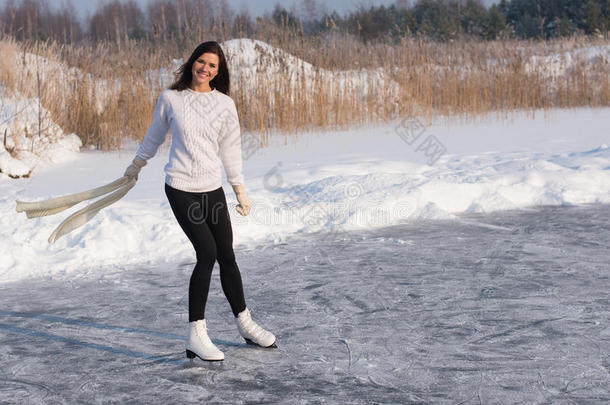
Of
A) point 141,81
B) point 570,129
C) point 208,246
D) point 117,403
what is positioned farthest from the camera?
point 570,129

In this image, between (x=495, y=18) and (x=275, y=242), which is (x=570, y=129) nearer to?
(x=275, y=242)

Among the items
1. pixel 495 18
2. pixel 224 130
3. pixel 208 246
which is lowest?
pixel 208 246

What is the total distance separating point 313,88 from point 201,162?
26.3 feet

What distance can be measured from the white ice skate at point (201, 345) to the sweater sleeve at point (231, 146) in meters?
0.62

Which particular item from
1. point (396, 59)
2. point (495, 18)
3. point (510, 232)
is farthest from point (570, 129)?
point (495, 18)

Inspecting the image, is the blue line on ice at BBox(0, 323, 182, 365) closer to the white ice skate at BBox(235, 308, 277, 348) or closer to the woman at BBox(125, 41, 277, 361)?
the woman at BBox(125, 41, 277, 361)

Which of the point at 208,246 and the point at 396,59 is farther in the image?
the point at 396,59

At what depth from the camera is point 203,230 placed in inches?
117

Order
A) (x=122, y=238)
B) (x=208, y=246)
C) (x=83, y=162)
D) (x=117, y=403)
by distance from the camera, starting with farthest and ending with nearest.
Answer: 1. (x=83, y=162)
2. (x=122, y=238)
3. (x=208, y=246)
4. (x=117, y=403)

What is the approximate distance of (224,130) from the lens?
9.97 feet

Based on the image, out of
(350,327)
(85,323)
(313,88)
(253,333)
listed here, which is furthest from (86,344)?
(313,88)

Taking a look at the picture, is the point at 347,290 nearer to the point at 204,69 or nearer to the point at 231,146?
the point at 231,146

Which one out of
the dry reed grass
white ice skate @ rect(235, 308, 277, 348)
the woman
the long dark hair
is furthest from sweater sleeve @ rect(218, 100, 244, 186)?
the dry reed grass

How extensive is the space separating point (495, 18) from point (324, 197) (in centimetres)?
3331
